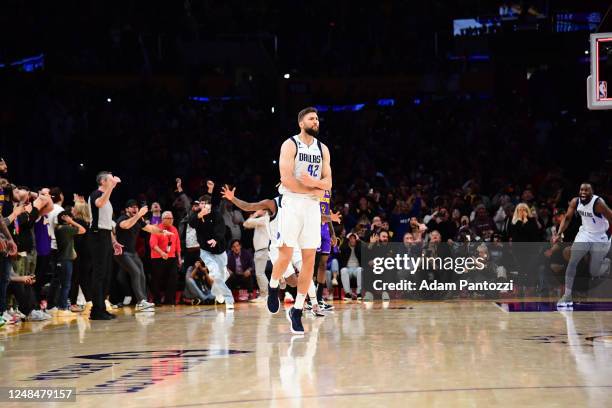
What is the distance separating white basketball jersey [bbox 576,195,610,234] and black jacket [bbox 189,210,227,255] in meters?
5.58

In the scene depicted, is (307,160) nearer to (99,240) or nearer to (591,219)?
(99,240)

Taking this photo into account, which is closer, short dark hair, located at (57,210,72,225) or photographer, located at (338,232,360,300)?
short dark hair, located at (57,210,72,225)

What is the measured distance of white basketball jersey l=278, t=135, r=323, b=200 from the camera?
9516 millimetres

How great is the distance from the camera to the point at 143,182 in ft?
71.9

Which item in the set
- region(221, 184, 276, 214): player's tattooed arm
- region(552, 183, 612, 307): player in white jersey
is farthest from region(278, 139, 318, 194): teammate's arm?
region(552, 183, 612, 307): player in white jersey

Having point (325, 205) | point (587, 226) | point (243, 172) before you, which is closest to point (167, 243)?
point (325, 205)

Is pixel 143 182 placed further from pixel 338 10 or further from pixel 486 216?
pixel 338 10

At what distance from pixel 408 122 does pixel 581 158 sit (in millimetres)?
5045

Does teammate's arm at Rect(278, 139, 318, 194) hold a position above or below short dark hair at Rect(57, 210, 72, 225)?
above

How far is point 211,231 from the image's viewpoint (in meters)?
15.5

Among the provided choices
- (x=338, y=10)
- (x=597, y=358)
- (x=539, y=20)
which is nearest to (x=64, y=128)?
(x=338, y=10)

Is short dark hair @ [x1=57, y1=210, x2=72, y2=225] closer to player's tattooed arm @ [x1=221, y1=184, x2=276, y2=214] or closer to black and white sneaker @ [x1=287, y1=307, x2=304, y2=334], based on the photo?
player's tattooed arm @ [x1=221, y1=184, x2=276, y2=214]

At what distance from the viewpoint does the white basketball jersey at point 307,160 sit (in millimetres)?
9516

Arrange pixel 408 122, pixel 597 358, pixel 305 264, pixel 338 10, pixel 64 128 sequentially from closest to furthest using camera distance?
pixel 597 358 < pixel 305 264 < pixel 64 128 < pixel 408 122 < pixel 338 10
